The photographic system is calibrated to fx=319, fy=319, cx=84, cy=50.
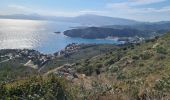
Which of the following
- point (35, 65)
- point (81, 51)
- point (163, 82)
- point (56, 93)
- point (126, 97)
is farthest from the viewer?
point (81, 51)

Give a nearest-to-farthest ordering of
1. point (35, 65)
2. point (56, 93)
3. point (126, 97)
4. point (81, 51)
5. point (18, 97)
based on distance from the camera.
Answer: point (18, 97) → point (56, 93) → point (126, 97) → point (35, 65) → point (81, 51)

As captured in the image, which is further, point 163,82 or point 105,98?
point 163,82

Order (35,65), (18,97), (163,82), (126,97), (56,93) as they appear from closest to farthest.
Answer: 1. (18,97)
2. (56,93)
3. (126,97)
4. (163,82)
5. (35,65)

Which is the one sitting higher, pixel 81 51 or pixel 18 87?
pixel 18 87

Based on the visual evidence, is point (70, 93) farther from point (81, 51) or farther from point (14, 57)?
point (81, 51)

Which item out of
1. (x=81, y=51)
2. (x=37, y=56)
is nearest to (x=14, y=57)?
(x=37, y=56)

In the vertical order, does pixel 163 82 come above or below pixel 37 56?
above

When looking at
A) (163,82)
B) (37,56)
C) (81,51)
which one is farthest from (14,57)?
(163,82)

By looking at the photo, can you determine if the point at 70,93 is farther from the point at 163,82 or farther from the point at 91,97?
the point at 163,82

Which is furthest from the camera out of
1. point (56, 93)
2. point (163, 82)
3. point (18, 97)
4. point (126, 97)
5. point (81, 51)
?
point (81, 51)
